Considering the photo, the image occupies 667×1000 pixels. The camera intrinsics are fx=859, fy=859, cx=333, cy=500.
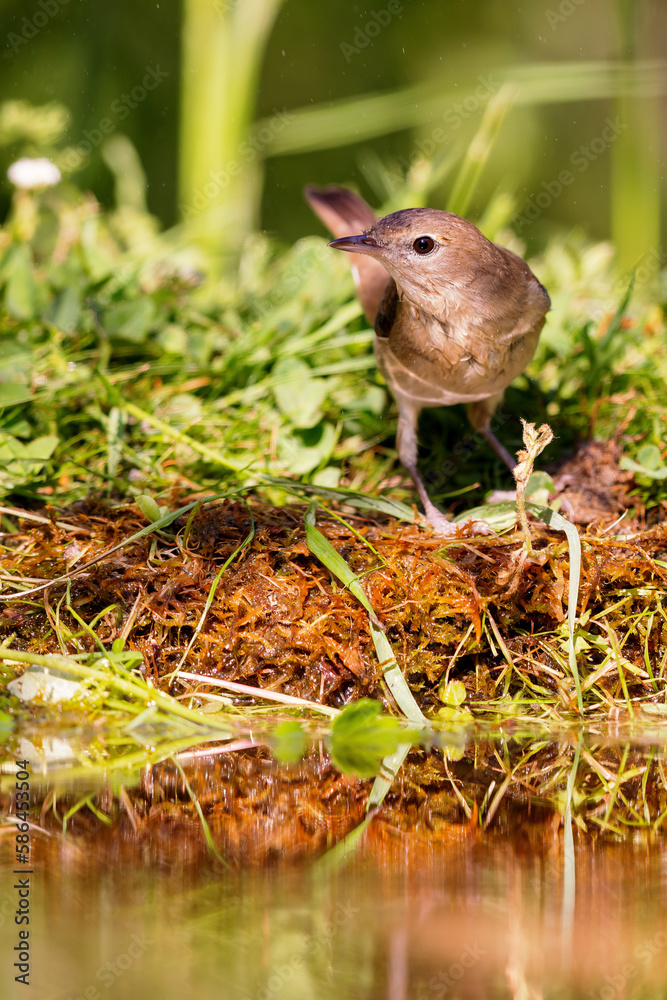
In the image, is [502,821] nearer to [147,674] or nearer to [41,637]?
[147,674]

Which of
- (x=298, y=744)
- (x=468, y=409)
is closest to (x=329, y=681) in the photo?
(x=298, y=744)

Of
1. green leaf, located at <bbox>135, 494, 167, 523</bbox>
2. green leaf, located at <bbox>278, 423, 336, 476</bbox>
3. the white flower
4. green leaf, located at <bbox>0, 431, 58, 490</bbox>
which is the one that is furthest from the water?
the white flower

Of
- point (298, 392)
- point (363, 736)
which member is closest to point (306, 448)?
point (298, 392)

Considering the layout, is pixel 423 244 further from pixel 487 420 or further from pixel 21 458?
pixel 21 458

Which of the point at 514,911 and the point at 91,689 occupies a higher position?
the point at 91,689

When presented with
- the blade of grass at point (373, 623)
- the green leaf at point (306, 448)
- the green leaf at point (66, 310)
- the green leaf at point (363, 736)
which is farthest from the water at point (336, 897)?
the green leaf at point (66, 310)

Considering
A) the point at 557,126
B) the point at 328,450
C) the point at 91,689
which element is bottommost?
the point at 91,689

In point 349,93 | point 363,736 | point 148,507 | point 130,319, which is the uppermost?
point 349,93
